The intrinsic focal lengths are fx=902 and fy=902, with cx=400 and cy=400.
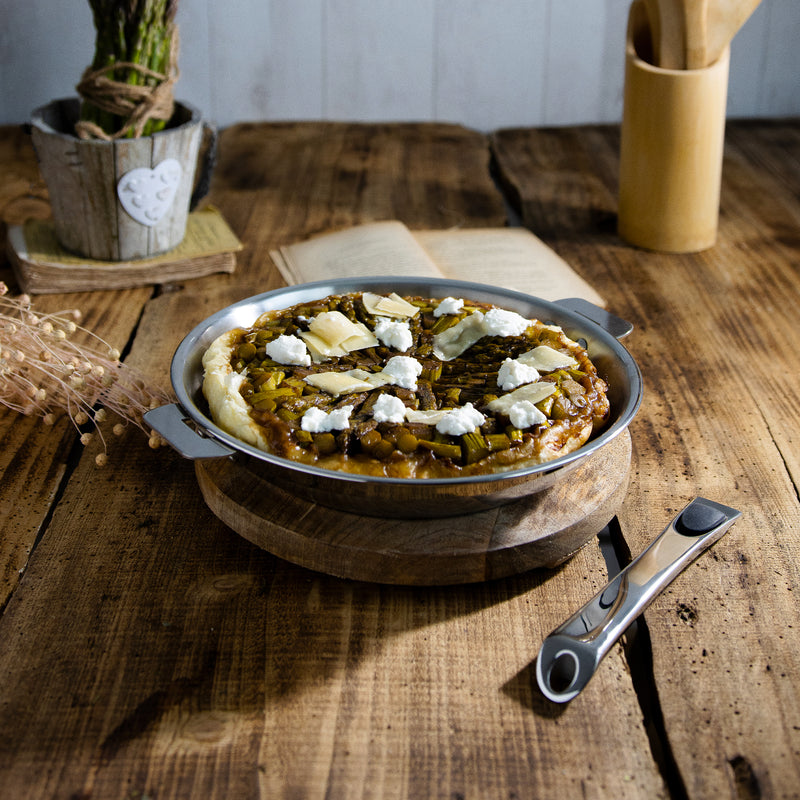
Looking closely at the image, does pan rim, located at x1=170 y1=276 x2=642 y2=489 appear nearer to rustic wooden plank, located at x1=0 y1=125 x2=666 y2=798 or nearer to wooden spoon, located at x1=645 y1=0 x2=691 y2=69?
rustic wooden plank, located at x1=0 y1=125 x2=666 y2=798

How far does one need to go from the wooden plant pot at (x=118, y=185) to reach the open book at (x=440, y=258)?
26 centimetres

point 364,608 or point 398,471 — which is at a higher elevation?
point 398,471

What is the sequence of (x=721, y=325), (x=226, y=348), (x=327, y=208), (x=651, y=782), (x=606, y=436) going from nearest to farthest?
(x=651, y=782), (x=606, y=436), (x=226, y=348), (x=721, y=325), (x=327, y=208)

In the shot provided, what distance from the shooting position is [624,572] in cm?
96

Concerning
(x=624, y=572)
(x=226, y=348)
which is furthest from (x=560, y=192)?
(x=624, y=572)

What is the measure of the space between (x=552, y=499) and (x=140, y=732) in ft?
1.64

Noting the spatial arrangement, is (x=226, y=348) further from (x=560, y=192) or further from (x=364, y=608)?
(x=560, y=192)

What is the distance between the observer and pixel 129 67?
1.63 metres

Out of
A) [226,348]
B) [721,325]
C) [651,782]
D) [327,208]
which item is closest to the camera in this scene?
[651,782]

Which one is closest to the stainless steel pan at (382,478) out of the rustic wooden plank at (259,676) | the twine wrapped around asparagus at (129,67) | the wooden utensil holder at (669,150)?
the rustic wooden plank at (259,676)

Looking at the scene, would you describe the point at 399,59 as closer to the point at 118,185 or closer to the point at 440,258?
the point at 440,258

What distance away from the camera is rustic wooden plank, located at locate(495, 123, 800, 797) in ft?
2.82

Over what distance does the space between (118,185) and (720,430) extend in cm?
114

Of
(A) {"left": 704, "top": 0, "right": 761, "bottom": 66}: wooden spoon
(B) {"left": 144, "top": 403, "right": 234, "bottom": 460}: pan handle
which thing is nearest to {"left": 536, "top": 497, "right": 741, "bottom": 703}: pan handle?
(B) {"left": 144, "top": 403, "right": 234, "bottom": 460}: pan handle
